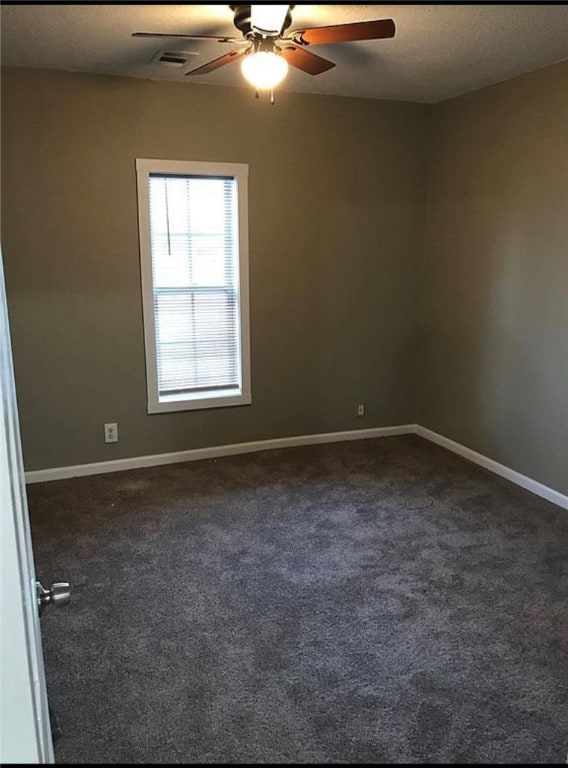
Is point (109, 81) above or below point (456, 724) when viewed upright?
above

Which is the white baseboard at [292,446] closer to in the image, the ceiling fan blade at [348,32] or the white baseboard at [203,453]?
the white baseboard at [203,453]

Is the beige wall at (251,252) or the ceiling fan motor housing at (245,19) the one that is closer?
the ceiling fan motor housing at (245,19)

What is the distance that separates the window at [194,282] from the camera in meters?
3.93

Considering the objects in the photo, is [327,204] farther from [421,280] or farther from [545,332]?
[545,332]

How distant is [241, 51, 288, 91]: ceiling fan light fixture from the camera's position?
2.53 metres

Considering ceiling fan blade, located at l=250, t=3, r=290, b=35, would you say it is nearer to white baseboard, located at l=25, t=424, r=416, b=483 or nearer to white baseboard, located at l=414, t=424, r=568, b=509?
white baseboard, located at l=25, t=424, r=416, b=483

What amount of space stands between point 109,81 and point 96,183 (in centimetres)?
62

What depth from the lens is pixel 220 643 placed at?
2.30m

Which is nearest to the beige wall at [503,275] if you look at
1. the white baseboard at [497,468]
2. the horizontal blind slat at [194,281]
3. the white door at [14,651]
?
the white baseboard at [497,468]

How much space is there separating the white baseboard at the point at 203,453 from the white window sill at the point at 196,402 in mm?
326

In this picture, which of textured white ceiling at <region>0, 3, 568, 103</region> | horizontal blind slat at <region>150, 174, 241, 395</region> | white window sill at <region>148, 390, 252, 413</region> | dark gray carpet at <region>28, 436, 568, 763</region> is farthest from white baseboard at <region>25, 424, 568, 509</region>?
textured white ceiling at <region>0, 3, 568, 103</region>

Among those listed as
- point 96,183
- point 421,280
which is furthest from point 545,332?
point 96,183

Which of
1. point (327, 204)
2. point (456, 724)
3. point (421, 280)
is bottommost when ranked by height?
point (456, 724)

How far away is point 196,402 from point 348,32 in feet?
8.53
